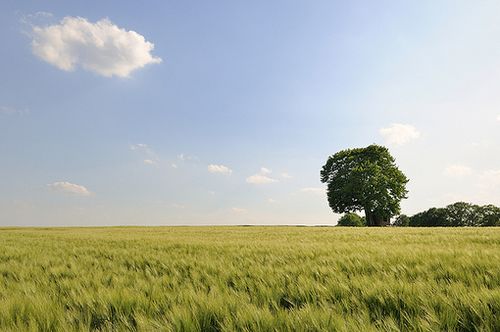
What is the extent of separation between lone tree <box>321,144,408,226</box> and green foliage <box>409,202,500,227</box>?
3342cm

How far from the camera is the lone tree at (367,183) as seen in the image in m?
41.2

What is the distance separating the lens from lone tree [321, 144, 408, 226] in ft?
135

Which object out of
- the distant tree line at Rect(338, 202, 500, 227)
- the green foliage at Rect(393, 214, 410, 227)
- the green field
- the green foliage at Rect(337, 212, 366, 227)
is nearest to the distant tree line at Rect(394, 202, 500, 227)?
the distant tree line at Rect(338, 202, 500, 227)

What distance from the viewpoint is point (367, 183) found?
1608 inches

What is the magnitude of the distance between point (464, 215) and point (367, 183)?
44.2m

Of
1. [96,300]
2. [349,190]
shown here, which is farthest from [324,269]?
[349,190]

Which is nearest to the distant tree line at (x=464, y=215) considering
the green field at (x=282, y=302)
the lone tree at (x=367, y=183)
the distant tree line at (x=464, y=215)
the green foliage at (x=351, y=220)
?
the distant tree line at (x=464, y=215)

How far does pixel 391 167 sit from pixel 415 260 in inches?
1692

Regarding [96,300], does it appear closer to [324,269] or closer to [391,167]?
[324,269]

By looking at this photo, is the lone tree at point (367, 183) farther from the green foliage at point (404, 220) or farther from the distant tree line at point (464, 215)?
the green foliage at point (404, 220)

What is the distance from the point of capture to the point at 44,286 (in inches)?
158

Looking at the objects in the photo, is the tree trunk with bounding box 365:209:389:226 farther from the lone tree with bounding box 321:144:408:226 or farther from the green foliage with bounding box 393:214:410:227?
the green foliage with bounding box 393:214:410:227

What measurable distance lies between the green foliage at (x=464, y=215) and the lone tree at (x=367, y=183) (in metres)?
33.4

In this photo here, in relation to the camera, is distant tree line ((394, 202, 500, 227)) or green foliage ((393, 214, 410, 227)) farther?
green foliage ((393, 214, 410, 227))
